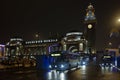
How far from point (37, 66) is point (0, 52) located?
5056 cm

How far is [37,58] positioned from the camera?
4991 centimetres

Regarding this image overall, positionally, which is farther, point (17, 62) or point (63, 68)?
point (17, 62)

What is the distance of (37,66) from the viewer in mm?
50688

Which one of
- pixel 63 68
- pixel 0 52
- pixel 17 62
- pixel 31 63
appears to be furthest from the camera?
pixel 0 52

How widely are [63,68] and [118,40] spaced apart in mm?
21189

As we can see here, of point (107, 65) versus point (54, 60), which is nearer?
point (54, 60)

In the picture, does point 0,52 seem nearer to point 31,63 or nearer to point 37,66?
point 31,63

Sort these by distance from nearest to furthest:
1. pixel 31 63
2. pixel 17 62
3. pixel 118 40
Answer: pixel 17 62 → pixel 31 63 → pixel 118 40

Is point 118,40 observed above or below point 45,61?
above

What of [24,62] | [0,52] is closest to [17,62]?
[24,62]

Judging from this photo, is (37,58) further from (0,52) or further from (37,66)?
(0,52)

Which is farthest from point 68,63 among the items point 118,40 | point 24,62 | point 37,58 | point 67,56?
point 118,40

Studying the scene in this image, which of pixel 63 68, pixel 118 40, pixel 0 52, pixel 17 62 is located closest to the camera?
pixel 63 68

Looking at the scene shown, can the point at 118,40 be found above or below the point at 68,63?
above
